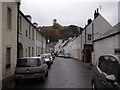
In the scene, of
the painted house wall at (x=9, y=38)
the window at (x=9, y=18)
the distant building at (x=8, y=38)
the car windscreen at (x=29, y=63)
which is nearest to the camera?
the car windscreen at (x=29, y=63)

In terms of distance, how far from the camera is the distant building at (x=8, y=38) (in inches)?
602

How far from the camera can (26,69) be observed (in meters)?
14.0

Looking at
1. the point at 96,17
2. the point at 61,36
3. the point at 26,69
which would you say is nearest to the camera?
the point at 26,69

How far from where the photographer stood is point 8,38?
16922mm

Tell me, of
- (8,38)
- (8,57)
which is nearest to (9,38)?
(8,38)

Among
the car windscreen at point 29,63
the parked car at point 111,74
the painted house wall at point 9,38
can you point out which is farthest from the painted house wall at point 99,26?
the parked car at point 111,74

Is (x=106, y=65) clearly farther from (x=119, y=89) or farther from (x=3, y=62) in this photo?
(x=3, y=62)

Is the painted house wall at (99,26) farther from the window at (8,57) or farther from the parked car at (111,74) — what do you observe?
the parked car at (111,74)

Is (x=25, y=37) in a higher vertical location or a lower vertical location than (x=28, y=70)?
higher

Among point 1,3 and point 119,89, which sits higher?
point 1,3

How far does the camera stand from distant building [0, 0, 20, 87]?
50.2ft

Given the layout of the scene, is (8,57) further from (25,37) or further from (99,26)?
(99,26)

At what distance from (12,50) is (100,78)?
11.0 metres

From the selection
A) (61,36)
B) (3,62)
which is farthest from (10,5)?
(61,36)
